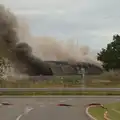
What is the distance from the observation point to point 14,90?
41875mm

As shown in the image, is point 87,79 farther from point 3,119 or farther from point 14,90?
point 3,119

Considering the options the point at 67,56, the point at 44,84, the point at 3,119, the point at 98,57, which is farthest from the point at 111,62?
the point at 3,119

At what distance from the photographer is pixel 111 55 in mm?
82312

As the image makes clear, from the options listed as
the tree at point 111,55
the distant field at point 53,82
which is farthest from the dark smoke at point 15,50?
the tree at point 111,55

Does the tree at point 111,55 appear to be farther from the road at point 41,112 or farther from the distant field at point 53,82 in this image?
the road at point 41,112

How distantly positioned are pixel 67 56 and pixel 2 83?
17.2m

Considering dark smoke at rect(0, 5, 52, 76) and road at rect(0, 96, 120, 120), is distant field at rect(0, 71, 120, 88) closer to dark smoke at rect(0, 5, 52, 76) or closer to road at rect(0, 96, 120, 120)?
dark smoke at rect(0, 5, 52, 76)

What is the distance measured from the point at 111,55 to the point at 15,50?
28714 millimetres

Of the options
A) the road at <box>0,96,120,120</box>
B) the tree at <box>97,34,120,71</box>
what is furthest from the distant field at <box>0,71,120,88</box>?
the tree at <box>97,34,120,71</box>

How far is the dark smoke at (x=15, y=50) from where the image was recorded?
5506cm

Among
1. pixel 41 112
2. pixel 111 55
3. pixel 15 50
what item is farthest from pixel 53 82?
pixel 111 55

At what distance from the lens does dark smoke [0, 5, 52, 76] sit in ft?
181

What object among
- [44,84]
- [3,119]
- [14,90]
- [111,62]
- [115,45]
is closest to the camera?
[3,119]

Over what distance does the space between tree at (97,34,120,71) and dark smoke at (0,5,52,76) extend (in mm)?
17658
